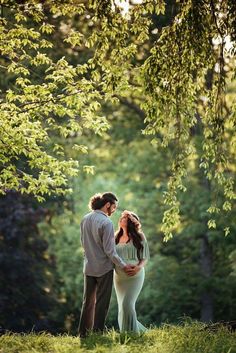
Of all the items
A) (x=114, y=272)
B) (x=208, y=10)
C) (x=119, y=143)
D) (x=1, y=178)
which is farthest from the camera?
(x=119, y=143)

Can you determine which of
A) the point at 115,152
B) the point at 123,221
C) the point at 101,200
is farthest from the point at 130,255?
the point at 115,152

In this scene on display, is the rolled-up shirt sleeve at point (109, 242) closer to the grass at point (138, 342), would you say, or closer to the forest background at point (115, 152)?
the forest background at point (115, 152)

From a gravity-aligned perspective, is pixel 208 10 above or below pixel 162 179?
below

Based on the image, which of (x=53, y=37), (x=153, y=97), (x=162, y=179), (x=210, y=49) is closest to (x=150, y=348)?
(x=153, y=97)

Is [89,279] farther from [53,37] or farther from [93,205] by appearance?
[53,37]

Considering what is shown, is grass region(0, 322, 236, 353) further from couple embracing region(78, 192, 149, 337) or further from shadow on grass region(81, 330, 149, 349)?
couple embracing region(78, 192, 149, 337)

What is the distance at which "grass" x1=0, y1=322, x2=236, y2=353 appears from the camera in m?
8.34

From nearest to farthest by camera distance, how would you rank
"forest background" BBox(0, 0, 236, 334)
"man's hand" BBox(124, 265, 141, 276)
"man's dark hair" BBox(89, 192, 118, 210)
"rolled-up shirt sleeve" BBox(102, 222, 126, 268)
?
"forest background" BBox(0, 0, 236, 334), "rolled-up shirt sleeve" BBox(102, 222, 126, 268), "man's dark hair" BBox(89, 192, 118, 210), "man's hand" BBox(124, 265, 141, 276)

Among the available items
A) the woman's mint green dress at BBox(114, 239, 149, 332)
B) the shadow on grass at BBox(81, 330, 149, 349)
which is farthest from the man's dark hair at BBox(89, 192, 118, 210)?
the shadow on grass at BBox(81, 330, 149, 349)

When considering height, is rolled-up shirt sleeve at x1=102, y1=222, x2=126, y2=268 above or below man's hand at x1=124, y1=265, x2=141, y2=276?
above

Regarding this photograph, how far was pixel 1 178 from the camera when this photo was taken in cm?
1154

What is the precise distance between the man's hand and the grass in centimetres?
82

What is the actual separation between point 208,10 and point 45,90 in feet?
10.5

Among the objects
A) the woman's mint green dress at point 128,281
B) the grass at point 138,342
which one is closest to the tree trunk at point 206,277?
the woman's mint green dress at point 128,281
